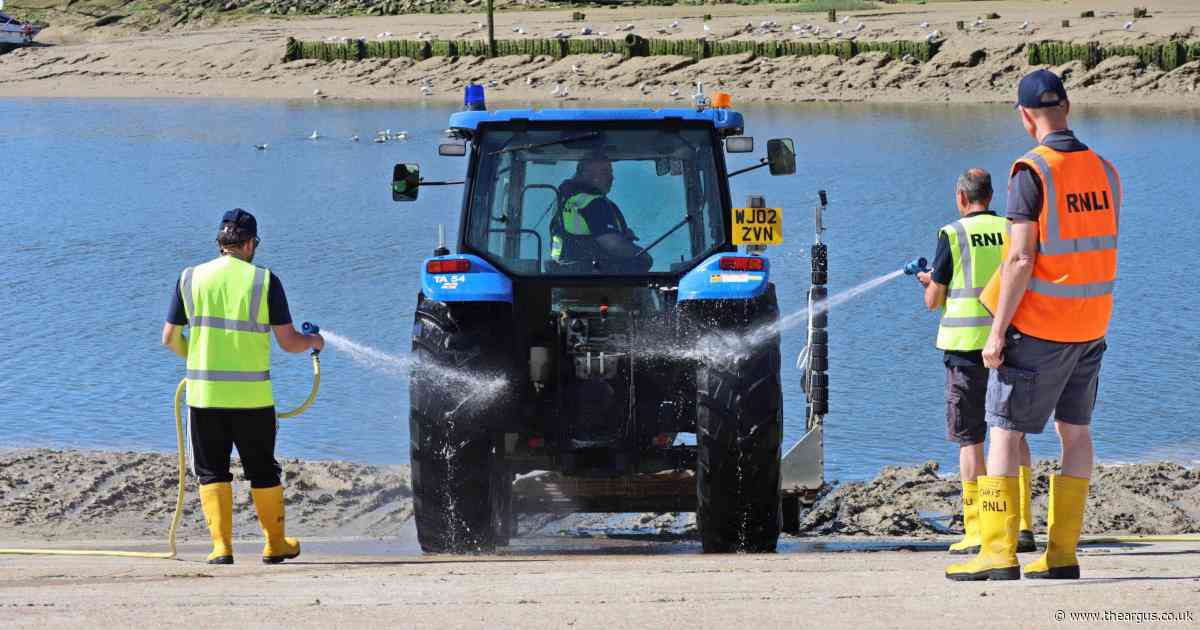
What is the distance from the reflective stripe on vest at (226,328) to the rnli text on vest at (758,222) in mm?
2111

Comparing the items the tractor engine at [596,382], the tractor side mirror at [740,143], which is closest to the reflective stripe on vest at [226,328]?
the tractor engine at [596,382]

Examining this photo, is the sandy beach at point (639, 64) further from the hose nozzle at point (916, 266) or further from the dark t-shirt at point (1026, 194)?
the dark t-shirt at point (1026, 194)

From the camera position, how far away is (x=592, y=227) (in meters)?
7.66

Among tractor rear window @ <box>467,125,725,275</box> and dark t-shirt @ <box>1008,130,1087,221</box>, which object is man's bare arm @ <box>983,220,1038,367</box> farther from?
tractor rear window @ <box>467,125,725,275</box>

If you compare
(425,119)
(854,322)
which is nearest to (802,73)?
(425,119)

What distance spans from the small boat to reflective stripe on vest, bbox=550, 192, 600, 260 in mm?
60235

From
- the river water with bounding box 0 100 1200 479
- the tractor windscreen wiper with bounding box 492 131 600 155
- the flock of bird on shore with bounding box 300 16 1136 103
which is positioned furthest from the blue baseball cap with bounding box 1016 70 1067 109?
the flock of bird on shore with bounding box 300 16 1136 103

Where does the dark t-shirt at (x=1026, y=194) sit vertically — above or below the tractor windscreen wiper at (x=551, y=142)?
below

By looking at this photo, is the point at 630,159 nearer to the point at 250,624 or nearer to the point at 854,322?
the point at 250,624

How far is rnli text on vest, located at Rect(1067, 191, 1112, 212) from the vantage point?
5477mm

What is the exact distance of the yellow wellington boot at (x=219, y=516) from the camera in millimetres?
7016

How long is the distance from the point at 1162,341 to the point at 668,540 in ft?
26.7

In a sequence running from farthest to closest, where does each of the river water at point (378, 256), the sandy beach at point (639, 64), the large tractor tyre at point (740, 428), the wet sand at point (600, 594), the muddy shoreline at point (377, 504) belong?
1. the sandy beach at point (639, 64)
2. the river water at point (378, 256)
3. the muddy shoreline at point (377, 504)
4. the large tractor tyre at point (740, 428)
5. the wet sand at point (600, 594)

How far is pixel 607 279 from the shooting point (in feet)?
24.4
